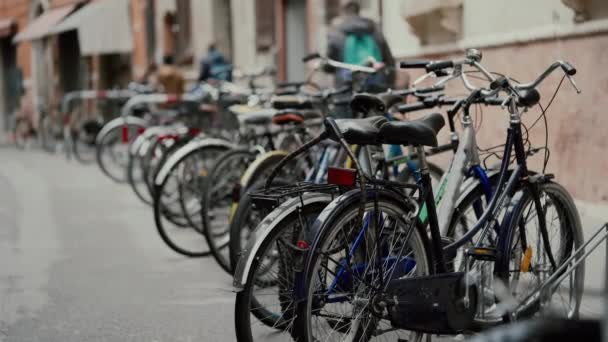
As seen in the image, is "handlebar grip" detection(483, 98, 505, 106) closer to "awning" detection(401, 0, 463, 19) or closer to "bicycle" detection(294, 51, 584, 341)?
"bicycle" detection(294, 51, 584, 341)

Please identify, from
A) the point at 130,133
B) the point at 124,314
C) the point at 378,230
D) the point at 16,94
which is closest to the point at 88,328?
the point at 124,314

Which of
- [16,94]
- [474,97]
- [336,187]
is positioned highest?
[474,97]

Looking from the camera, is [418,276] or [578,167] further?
[578,167]

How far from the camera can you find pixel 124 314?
551 cm

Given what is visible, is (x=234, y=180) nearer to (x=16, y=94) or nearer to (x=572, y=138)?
(x=572, y=138)

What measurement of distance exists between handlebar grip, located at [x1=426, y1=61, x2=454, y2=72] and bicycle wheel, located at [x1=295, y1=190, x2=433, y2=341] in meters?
0.77

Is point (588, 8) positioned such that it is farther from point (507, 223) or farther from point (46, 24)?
point (46, 24)

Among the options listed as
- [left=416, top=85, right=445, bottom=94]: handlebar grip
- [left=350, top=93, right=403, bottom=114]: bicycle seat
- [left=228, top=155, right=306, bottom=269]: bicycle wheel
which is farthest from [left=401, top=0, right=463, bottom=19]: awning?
[left=350, top=93, right=403, bottom=114]: bicycle seat

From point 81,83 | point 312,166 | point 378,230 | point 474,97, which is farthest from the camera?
point 81,83

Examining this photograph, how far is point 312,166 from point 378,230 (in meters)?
2.46

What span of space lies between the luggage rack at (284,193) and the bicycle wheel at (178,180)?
3171 mm

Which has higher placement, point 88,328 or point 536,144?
point 536,144

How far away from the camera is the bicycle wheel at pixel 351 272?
3691 mm

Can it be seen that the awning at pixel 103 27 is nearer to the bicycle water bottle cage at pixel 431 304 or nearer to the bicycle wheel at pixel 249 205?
the bicycle wheel at pixel 249 205
